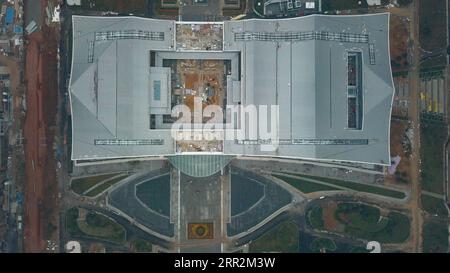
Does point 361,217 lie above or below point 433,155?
below

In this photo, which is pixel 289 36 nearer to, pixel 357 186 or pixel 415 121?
pixel 415 121

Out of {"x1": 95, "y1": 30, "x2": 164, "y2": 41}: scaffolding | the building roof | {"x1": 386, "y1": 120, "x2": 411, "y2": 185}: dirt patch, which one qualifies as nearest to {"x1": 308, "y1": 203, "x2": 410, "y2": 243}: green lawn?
{"x1": 386, "y1": 120, "x2": 411, "y2": 185}: dirt patch

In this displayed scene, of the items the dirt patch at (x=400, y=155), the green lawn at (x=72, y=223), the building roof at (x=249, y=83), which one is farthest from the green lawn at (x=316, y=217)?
the green lawn at (x=72, y=223)

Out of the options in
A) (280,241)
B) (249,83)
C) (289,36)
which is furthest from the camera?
(280,241)

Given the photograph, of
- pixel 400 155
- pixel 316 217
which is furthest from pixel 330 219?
pixel 400 155

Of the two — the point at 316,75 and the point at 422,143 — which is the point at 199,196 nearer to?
the point at 316,75

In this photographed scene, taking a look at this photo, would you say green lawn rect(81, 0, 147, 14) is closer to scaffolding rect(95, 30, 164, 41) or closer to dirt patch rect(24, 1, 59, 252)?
dirt patch rect(24, 1, 59, 252)

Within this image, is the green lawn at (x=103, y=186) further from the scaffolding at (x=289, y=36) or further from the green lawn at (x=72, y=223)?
the scaffolding at (x=289, y=36)
